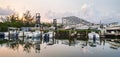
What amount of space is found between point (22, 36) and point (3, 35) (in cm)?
582

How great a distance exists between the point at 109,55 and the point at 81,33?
4022 cm

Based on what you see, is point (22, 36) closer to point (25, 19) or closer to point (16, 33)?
point (16, 33)

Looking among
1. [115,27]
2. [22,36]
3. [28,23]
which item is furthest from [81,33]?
[28,23]

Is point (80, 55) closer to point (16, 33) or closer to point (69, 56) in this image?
point (69, 56)

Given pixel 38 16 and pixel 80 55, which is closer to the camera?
pixel 80 55

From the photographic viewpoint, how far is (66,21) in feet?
364

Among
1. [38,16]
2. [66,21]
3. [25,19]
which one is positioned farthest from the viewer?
[66,21]

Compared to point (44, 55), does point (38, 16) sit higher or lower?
higher

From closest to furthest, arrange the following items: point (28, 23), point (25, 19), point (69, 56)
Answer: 1. point (69, 56)
2. point (28, 23)
3. point (25, 19)

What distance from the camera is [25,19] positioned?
101 meters

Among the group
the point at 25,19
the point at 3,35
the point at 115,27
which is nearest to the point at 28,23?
the point at 25,19

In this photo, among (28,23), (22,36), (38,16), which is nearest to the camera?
(22,36)

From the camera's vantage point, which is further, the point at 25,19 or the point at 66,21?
the point at 66,21

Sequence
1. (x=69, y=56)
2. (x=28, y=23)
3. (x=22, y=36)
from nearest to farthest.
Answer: (x=69, y=56), (x=22, y=36), (x=28, y=23)
